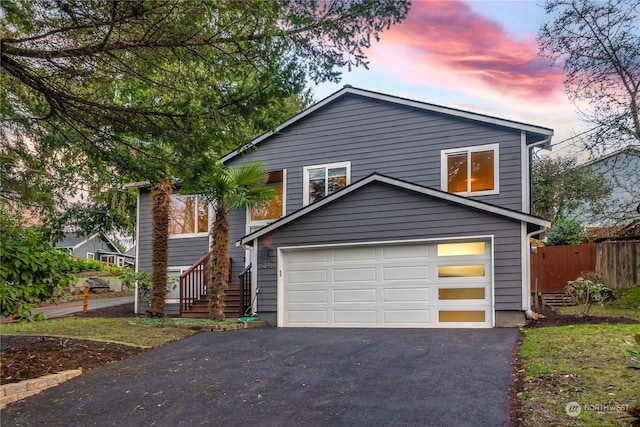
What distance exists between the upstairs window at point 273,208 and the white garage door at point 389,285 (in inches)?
99.2

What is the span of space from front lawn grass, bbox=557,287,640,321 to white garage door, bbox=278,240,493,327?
3.51 metres

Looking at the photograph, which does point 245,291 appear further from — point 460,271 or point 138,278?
point 460,271

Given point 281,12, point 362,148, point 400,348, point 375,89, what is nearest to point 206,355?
point 400,348

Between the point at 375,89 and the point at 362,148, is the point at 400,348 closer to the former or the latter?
the point at 362,148

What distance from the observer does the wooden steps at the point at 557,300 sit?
574 inches

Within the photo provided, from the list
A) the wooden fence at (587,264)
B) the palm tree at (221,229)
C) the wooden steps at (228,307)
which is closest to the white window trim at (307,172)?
the palm tree at (221,229)

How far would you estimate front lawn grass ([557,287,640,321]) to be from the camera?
11641mm

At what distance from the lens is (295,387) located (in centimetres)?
596

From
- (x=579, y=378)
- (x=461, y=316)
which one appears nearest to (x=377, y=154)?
(x=461, y=316)

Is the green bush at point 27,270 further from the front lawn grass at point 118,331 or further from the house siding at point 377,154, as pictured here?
the house siding at point 377,154

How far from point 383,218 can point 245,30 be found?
6.21 m

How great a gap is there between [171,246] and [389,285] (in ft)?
27.3
